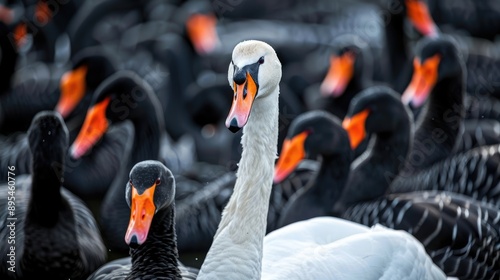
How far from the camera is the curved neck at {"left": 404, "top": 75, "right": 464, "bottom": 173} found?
8.08 m

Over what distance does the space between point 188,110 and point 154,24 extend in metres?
3.54

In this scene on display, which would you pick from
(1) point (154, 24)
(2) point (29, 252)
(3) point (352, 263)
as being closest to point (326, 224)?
(3) point (352, 263)

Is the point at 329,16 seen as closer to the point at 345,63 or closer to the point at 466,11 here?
the point at 466,11

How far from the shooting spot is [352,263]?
5230 mm

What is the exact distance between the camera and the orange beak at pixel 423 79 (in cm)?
821

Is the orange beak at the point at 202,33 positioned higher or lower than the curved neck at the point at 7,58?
lower

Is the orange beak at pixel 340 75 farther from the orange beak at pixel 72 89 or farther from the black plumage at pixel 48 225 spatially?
the black plumage at pixel 48 225

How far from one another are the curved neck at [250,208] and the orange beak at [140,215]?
1.07 ft

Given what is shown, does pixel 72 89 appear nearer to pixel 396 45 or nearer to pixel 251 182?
pixel 396 45

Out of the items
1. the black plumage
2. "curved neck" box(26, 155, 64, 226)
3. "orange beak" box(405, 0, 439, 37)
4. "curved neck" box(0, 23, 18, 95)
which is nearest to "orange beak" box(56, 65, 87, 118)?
"curved neck" box(0, 23, 18, 95)

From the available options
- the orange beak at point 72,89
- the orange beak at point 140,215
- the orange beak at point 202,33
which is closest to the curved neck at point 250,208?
the orange beak at point 140,215

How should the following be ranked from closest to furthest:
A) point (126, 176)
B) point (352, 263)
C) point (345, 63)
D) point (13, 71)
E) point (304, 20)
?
point (352, 263) → point (126, 176) → point (345, 63) → point (13, 71) → point (304, 20)

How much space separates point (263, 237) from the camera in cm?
491

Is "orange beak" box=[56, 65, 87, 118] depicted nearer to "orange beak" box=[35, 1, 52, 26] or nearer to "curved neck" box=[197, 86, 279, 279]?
"orange beak" box=[35, 1, 52, 26]
